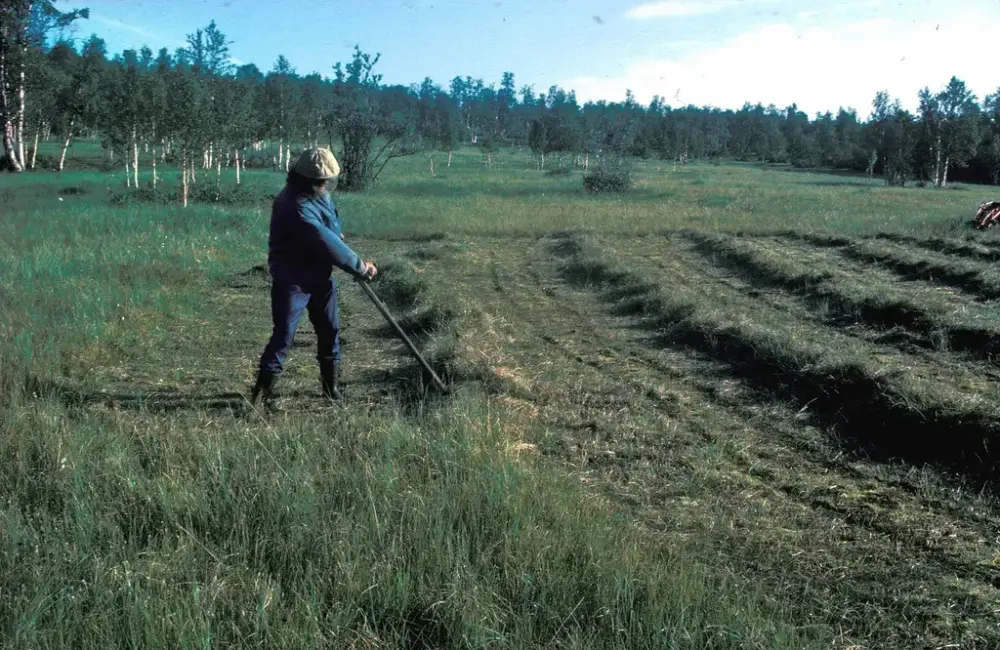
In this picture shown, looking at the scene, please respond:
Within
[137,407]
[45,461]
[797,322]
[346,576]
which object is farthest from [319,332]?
[797,322]

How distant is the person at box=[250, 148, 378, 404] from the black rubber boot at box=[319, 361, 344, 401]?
7.7 inches

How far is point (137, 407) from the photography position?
6102 millimetres

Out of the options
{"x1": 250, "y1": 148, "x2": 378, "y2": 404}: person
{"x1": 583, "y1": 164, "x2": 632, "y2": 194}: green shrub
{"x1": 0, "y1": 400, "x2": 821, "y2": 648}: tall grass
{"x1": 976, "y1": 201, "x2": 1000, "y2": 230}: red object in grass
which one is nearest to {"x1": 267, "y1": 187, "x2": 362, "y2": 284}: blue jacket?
{"x1": 250, "y1": 148, "x2": 378, "y2": 404}: person

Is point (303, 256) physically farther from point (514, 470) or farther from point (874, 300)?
point (874, 300)

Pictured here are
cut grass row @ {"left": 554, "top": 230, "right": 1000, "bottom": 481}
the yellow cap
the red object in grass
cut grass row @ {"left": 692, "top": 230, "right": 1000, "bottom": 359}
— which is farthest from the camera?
the red object in grass

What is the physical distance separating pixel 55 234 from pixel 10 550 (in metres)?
14.6

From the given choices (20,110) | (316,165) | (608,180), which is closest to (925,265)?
(316,165)

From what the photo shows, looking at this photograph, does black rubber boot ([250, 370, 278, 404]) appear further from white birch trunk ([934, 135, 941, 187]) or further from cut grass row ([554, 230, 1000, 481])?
white birch trunk ([934, 135, 941, 187])

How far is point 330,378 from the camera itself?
6.26 metres

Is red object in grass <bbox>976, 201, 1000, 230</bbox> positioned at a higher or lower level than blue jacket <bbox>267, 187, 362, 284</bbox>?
higher

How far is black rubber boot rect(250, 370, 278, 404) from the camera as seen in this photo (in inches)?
234

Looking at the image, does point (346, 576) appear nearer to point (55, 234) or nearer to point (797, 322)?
point (797, 322)

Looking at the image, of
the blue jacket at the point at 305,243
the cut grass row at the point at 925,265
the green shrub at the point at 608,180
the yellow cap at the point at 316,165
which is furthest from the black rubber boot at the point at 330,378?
the green shrub at the point at 608,180

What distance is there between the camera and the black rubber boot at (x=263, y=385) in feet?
19.5
